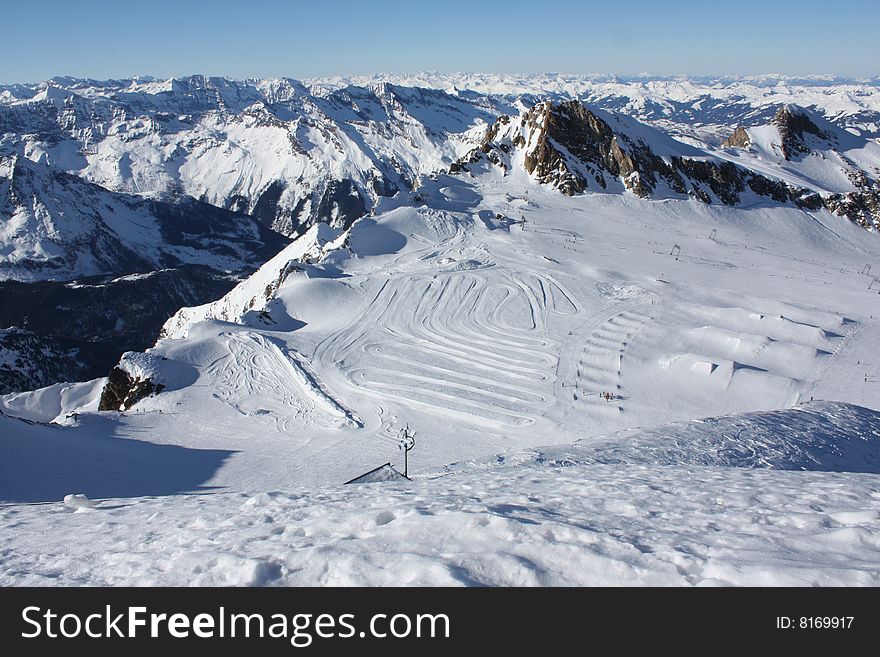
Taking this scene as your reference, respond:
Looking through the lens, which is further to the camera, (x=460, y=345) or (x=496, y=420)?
(x=460, y=345)

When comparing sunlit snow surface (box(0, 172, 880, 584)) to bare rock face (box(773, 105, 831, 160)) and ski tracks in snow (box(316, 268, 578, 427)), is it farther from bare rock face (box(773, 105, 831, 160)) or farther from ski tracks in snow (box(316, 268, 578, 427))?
bare rock face (box(773, 105, 831, 160))

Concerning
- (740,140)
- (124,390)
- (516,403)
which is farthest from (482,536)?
(740,140)

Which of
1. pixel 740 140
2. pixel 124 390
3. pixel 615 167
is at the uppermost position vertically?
pixel 740 140

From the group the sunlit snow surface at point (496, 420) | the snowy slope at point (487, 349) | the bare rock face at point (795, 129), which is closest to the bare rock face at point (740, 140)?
the bare rock face at point (795, 129)

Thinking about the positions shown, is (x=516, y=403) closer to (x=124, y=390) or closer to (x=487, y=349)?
(x=487, y=349)

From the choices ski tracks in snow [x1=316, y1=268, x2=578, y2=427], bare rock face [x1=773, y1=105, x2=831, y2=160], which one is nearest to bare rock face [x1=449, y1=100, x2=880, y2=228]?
bare rock face [x1=773, y1=105, x2=831, y2=160]

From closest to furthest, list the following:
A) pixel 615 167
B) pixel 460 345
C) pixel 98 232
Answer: pixel 460 345 < pixel 615 167 < pixel 98 232

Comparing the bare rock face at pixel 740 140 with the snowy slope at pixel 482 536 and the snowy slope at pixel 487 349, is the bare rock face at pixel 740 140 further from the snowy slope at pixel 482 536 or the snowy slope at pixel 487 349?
the snowy slope at pixel 482 536
